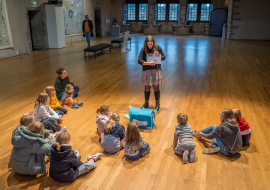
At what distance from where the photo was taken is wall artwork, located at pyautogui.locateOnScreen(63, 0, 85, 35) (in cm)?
1531

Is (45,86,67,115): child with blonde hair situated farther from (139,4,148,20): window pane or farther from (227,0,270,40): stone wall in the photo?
(139,4,148,20): window pane

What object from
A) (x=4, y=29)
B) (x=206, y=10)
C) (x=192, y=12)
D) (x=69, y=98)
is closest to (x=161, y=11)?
(x=192, y=12)

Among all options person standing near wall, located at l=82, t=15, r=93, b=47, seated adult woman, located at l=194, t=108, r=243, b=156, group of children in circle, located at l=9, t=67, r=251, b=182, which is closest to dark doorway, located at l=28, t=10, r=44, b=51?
person standing near wall, located at l=82, t=15, r=93, b=47

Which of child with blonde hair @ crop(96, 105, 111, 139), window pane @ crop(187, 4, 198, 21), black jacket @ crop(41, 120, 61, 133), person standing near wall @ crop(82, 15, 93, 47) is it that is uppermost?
window pane @ crop(187, 4, 198, 21)

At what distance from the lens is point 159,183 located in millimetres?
2936

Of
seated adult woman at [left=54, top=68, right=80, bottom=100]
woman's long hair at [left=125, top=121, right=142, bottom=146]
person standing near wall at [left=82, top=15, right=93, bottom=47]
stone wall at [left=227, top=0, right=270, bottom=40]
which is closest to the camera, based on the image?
woman's long hair at [left=125, top=121, right=142, bottom=146]

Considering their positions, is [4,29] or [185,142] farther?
[4,29]

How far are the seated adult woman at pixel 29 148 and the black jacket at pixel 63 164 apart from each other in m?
0.18

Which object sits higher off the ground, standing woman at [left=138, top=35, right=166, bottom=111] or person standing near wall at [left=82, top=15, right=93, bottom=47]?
person standing near wall at [left=82, top=15, right=93, bottom=47]

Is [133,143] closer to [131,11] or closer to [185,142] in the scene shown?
[185,142]

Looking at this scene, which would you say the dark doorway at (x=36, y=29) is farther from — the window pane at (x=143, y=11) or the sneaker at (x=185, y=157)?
the window pane at (x=143, y=11)

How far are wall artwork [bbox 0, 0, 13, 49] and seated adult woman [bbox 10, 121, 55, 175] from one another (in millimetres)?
9260

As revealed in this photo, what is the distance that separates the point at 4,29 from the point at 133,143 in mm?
10052

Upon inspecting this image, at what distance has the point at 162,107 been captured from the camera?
5.32 metres
